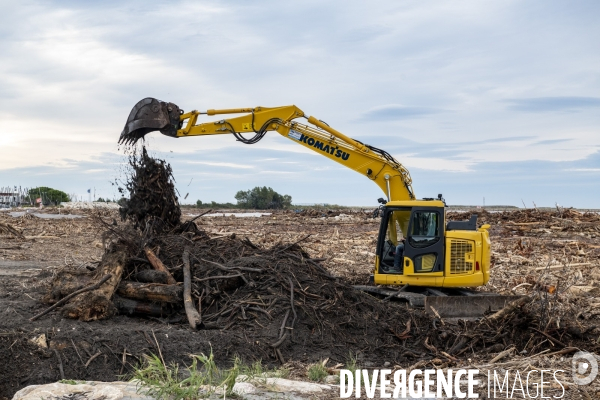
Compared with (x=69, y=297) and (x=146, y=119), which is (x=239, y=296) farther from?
(x=146, y=119)

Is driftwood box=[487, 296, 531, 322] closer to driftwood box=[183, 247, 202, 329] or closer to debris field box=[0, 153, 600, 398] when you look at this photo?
debris field box=[0, 153, 600, 398]

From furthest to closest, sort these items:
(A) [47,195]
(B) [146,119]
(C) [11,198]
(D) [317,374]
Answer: (A) [47,195] < (C) [11,198] < (B) [146,119] < (D) [317,374]

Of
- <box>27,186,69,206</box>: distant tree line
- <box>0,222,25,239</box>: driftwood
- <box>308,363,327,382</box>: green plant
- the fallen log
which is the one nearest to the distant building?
<box>27,186,69,206</box>: distant tree line

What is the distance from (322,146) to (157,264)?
4161 millimetres

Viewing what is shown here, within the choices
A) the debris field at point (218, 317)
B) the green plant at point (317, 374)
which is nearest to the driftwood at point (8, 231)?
the debris field at point (218, 317)

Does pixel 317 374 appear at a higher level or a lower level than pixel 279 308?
lower

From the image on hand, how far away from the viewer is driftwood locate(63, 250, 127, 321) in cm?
995

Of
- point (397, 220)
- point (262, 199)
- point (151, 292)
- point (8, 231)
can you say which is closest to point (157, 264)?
Result: point (151, 292)

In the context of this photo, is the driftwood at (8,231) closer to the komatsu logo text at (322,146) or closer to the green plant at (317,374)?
the komatsu logo text at (322,146)

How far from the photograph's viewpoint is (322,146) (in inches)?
537

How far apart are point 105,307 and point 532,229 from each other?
847 inches

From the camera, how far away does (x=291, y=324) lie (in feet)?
33.3

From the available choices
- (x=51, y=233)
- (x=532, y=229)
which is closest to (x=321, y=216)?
(x=532, y=229)

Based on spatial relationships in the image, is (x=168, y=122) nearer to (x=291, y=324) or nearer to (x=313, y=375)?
(x=291, y=324)
